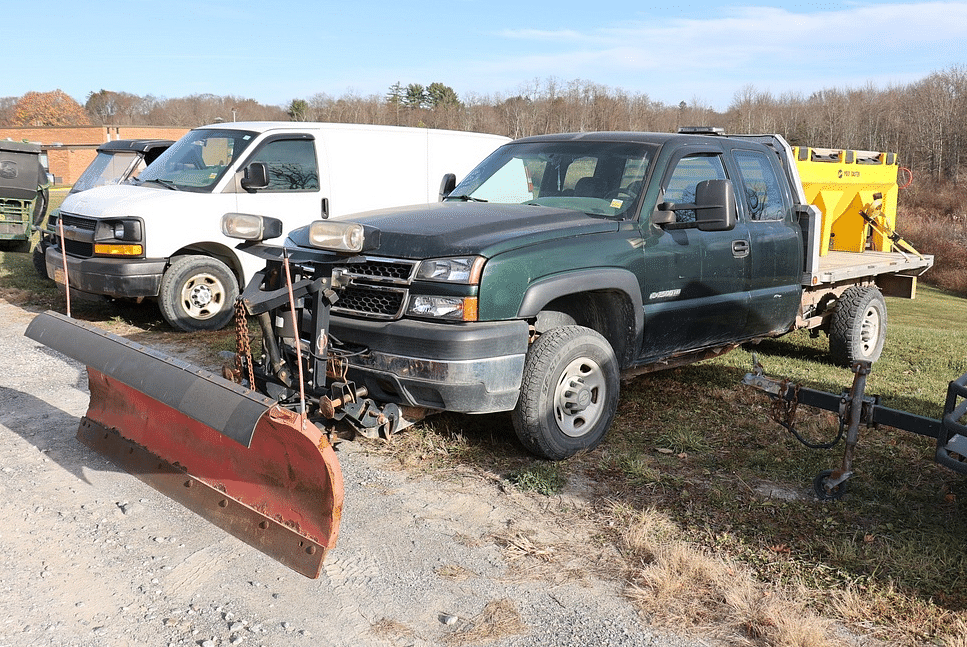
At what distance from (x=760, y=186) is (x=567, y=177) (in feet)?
5.33

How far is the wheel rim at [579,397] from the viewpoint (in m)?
4.92

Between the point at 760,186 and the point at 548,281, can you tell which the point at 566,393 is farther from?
the point at 760,186

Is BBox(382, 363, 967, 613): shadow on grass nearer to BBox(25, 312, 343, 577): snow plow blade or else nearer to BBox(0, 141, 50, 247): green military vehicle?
BBox(25, 312, 343, 577): snow plow blade

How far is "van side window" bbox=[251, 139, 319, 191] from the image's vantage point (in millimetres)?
8820

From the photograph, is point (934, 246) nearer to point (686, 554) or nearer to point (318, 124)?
point (318, 124)

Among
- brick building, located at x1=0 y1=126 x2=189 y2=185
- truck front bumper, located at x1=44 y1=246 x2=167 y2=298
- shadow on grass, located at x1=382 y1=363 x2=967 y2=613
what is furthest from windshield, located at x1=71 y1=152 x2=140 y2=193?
brick building, located at x1=0 y1=126 x2=189 y2=185

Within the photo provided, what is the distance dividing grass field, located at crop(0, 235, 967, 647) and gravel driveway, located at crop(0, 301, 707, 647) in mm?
238

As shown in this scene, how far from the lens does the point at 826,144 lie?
47.2 metres

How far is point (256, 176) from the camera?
8.52 m

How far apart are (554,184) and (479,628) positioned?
3.30 meters

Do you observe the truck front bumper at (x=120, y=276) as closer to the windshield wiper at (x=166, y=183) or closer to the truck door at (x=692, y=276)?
the windshield wiper at (x=166, y=183)

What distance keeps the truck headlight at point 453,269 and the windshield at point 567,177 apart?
A: 4.03 ft

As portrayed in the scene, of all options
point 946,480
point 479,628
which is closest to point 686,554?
point 479,628

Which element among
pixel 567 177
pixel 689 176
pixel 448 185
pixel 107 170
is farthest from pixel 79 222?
pixel 689 176
